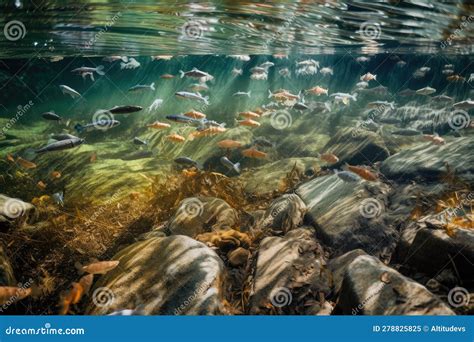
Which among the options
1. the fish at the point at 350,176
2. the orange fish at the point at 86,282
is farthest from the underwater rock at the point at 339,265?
the orange fish at the point at 86,282

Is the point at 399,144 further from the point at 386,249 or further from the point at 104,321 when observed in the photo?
the point at 104,321

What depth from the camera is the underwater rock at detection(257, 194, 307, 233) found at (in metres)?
6.65

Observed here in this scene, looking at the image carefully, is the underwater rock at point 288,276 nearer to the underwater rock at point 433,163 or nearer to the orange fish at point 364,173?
the orange fish at point 364,173

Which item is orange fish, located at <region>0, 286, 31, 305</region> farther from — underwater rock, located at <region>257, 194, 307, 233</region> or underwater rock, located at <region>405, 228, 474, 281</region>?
underwater rock, located at <region>405, 228, 474, 281</region>

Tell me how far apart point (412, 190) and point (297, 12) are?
6.86 m

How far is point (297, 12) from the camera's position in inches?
419

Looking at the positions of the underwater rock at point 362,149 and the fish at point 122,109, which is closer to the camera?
the fish at point 122,109

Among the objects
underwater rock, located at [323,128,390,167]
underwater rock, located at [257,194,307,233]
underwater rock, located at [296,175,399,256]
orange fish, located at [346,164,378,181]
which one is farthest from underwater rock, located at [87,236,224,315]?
underwater rock, located at [323,128,390,167]

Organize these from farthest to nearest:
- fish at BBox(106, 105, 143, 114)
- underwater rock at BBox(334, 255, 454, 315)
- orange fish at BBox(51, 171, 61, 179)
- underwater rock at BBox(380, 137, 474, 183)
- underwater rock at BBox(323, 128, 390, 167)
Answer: orange fish at BBox(51, 171, 61, 179) → underwater rock at BBox(323, 128, 390, 167) → underwater rock at BBox(380, 137, 474, 183) → fish at BBox(106, 105, 143, 114) → underwater rock at BBox(334, 255, 454, 315)

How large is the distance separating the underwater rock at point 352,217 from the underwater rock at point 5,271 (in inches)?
210

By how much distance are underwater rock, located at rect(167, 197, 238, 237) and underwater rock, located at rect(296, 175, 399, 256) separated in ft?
5.77

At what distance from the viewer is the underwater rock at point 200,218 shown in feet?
20.9

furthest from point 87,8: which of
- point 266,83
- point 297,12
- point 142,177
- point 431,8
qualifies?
point 266,83

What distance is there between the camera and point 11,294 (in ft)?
15.5
